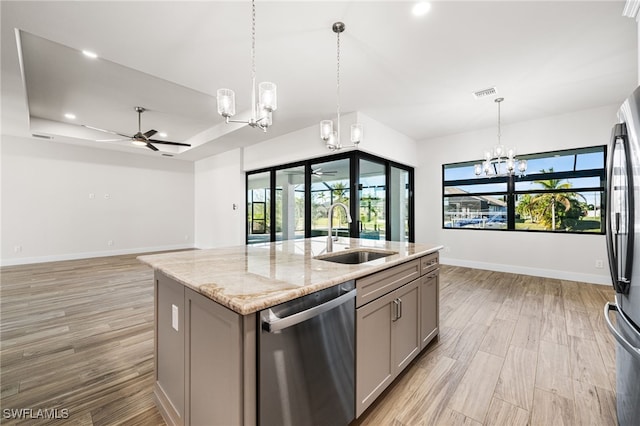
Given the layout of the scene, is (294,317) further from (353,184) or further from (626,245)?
(353,184)

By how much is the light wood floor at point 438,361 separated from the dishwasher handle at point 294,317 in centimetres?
88

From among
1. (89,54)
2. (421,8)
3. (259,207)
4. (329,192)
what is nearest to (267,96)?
(421,8)

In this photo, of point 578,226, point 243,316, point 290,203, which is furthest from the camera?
point 290,203

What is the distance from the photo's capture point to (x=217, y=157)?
7375 millimetres

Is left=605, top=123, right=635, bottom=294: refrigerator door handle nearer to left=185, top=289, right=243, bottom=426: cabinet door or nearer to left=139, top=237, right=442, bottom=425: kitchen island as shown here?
left=139, top=237, right=442, bottom=425: kitchen island

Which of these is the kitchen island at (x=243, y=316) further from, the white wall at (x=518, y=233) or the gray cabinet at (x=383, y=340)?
the white wall at (x=518, y=233)

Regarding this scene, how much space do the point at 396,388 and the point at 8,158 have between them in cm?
849

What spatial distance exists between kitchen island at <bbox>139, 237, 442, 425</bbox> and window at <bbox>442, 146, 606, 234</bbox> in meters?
4.04

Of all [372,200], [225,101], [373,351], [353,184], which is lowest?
[373,351]

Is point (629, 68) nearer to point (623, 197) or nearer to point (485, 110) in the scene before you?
point (485, 110)

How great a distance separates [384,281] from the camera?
1.66 m

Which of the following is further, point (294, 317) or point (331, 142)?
point (331, 142)

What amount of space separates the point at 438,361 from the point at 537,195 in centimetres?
428

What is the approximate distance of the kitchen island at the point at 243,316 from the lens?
3.34 feet
